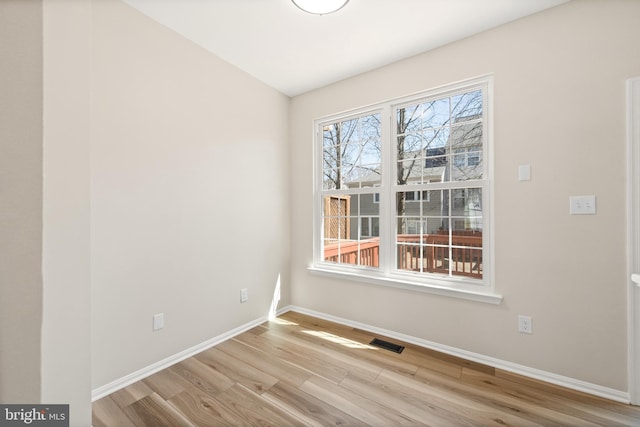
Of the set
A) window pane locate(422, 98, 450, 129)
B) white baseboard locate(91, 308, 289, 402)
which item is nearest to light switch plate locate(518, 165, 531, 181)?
Result: window pane locate(422, 98, 450, 129)

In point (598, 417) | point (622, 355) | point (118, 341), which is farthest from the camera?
point (118, 341)

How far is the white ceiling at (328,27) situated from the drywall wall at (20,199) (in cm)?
127

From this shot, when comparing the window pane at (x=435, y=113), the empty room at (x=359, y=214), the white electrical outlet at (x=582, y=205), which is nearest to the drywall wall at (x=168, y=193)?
the empty room at (x=359, y=214)

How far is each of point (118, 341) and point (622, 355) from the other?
3325 mm

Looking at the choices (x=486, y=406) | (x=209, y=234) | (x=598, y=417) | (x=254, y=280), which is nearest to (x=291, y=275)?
(x=254, y=280)

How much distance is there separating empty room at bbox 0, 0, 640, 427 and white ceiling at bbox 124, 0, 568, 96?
2 cm

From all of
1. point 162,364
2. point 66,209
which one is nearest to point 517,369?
point 162,364

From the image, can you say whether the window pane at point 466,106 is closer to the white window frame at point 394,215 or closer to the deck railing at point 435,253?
the white window frame at point 394,215

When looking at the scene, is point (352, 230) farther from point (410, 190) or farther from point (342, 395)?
point (342, 395)

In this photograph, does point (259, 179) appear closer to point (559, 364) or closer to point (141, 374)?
point (141, 374)

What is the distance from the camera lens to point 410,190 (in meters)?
2.56

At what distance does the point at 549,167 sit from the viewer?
1.91 metres

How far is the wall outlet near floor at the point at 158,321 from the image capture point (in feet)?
6.65

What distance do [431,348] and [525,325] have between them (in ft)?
2.46
